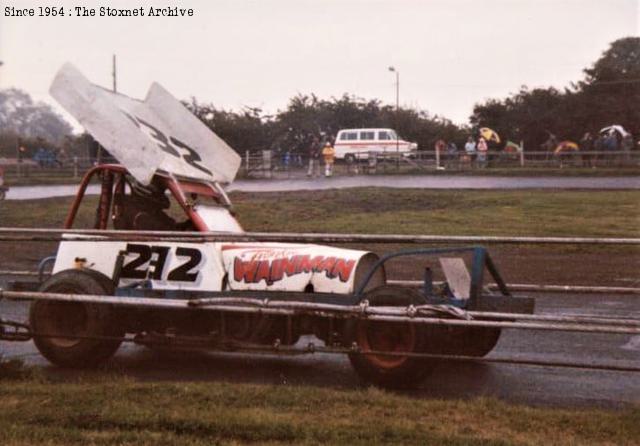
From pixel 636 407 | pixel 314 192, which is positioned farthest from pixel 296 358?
pixel 314 192

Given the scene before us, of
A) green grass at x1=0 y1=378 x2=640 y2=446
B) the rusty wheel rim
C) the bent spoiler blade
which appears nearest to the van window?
the bent spoiler blade

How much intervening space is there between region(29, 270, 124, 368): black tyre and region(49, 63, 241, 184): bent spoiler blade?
0.95 m

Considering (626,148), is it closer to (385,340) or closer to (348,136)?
(348,136)

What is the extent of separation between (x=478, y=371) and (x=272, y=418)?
8.81ft

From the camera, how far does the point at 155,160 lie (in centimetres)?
804

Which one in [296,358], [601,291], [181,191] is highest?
[181,191]

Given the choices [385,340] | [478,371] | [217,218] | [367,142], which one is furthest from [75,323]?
[367,142]

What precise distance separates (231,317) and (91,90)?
2335mm

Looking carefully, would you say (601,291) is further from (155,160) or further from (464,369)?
(155,160)

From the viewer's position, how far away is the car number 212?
7801 millimetres

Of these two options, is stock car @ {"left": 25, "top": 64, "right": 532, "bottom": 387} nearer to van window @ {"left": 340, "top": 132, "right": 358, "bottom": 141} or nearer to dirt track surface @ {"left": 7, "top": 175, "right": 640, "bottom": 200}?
dirt track surface @ {"left": 7, "top": 175, "right": 640, "bottom": 200}

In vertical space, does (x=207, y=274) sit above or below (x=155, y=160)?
below

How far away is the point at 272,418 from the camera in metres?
5.83

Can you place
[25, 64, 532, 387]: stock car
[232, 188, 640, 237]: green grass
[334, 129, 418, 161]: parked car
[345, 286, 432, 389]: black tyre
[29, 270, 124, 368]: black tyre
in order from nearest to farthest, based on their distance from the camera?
[345, 286, 432, 389]: black tyre < [25, 64, 532, 387]: stock car < [29, 270, 124, 368]: black tyre < [232, 188, 640, 237]: green grass < [334, 129, 418, 161]: parked car
